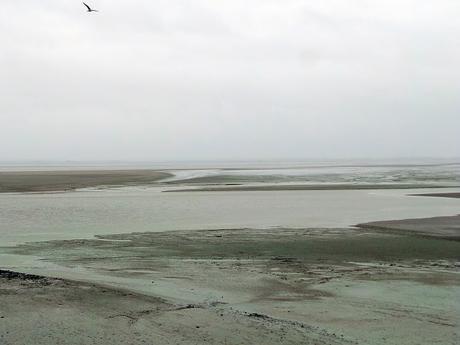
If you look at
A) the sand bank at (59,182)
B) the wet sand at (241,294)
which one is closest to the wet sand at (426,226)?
the wet sand at (241,294)

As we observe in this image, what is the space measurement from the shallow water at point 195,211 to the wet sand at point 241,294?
5100 mm

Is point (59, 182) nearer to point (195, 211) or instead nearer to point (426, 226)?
point (195, 211)

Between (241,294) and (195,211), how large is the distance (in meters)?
19.4

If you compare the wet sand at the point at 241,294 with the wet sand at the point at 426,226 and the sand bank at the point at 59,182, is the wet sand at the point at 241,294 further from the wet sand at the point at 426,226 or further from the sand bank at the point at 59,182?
the sand bank at the point at 59,182

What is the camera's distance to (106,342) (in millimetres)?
7527

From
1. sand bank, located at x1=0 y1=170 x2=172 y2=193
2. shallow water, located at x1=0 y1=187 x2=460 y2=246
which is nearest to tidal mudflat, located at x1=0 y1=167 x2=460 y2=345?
shallow water, located at x1=0 y1=187 x2=460 y2=246

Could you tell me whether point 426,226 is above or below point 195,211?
below

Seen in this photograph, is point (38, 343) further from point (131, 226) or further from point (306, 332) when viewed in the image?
point (131, 226)

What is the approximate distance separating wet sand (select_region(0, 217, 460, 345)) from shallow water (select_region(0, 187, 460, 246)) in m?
5.10

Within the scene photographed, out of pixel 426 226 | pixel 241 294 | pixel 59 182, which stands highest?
pixel 59 182

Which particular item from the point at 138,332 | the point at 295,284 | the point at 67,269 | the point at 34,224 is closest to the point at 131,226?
the point at 34,224

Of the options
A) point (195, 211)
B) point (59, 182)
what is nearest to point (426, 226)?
point (195, 211)

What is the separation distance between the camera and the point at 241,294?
35.8 ft

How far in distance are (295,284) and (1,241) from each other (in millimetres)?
12086
